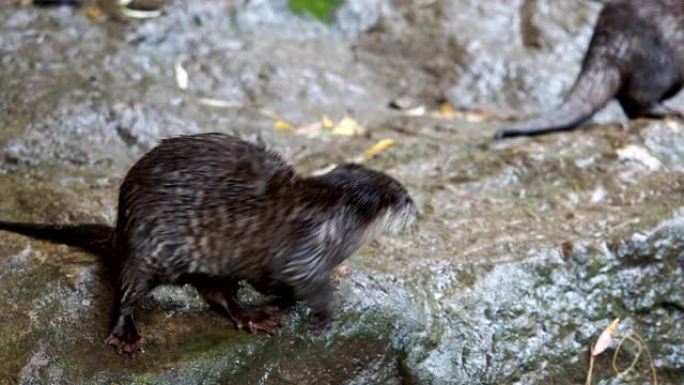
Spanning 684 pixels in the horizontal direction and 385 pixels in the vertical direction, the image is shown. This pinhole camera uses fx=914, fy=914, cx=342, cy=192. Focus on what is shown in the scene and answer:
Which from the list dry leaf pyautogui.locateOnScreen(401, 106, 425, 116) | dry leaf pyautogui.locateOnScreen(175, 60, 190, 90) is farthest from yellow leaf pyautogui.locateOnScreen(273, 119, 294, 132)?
dry leaf pyautogui.locateOnScreen(401, 106, 425, 116)

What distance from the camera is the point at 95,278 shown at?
8.49 feet

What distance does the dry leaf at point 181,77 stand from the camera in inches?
180

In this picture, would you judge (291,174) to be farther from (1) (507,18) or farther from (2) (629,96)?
(1) (507,18)

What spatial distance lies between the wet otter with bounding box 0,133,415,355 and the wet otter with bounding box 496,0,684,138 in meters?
2.49

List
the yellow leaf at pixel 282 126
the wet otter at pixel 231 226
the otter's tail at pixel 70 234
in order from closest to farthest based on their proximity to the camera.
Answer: the wet otter at pixel 231 226 < the otter's tail at pixel 70 234 < the yellow leaf at pixel 282 126

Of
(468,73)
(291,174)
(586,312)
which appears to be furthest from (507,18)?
(291,174)

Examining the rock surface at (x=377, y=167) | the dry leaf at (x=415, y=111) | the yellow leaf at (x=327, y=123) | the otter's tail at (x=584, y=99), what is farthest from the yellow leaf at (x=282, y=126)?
the otter's tail at (x=584, y=99)

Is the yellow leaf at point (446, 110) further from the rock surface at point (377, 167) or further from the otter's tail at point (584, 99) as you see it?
the otter's tail at point (584, 99)

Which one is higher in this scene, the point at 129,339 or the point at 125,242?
the point at 125,242

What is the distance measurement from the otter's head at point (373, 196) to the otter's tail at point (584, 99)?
6.03 feet

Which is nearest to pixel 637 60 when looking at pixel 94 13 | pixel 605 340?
pixel 605 340

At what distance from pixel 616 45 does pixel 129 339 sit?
10.8ft

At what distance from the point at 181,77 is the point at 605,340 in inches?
103

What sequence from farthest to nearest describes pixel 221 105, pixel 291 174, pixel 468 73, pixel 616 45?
pixel 468 73 → pixel 616 45 → pixel 221 105 → pixel 291 174
